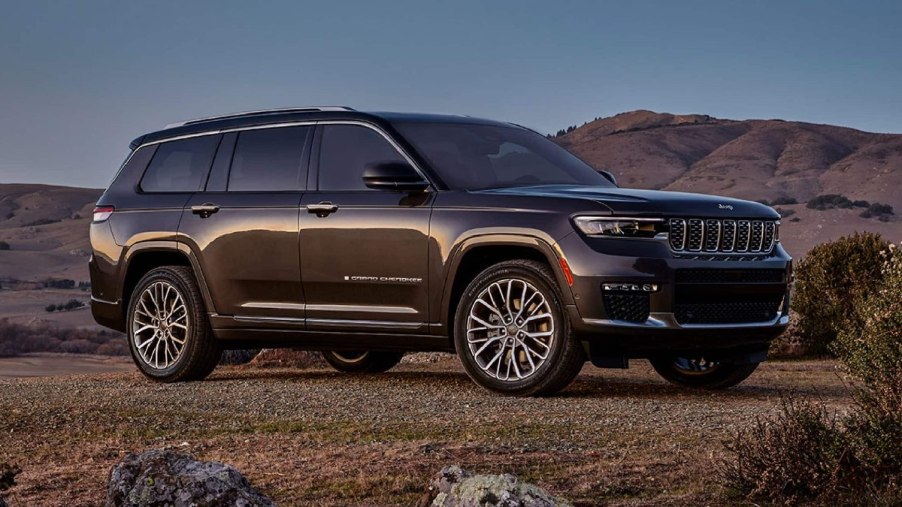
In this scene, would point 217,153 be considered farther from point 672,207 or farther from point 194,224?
point 672,207

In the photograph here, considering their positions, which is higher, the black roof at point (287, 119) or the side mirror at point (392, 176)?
the black roof at point (287, 119)

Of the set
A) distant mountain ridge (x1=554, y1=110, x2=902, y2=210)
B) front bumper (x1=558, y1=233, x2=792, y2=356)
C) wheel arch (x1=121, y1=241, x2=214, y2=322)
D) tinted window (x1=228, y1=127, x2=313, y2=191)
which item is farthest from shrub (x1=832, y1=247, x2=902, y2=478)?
distant mountain ridge (x1=554, y1=110, x2=902, y2=210)

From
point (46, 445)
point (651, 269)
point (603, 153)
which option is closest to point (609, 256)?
point (651, 269)

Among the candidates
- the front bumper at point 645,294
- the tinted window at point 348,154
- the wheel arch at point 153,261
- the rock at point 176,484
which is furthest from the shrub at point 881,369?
the wheel arch at point 153,261

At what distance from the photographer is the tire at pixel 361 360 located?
12.6m

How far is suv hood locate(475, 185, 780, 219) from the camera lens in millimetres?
8852

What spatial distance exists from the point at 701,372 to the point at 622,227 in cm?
239

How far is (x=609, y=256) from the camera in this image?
8.81 m

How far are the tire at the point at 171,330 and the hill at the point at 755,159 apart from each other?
57.5 meters

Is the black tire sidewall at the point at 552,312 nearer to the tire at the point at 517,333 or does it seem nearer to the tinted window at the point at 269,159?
the tire at the point at 517,333

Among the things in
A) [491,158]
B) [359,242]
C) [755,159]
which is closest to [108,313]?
[359,242]

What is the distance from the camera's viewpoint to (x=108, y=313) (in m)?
12.1

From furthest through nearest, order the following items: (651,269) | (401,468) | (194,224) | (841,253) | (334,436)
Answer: (841,253) < (194,224) < (651,269) < (334,436) < (401,468)

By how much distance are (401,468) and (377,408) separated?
9.20ft
